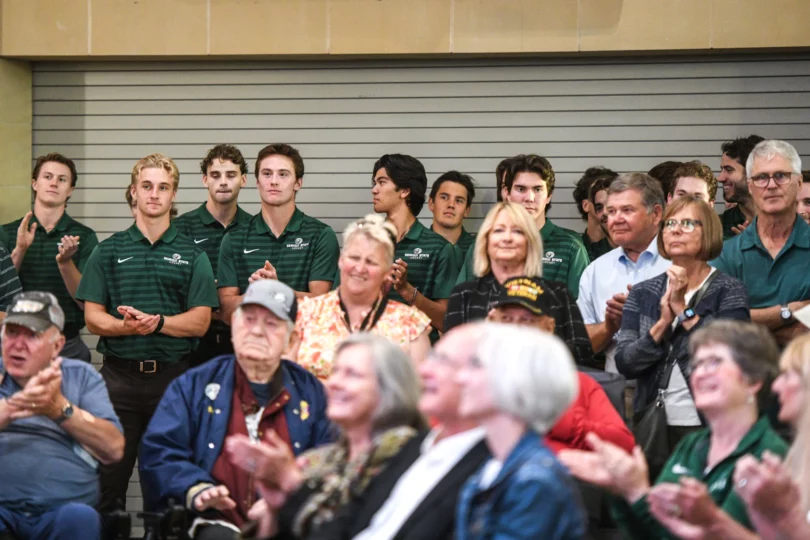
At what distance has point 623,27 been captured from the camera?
7363 mm

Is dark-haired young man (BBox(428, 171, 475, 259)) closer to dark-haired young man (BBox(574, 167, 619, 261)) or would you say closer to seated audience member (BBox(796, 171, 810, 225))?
dark-haired young man (BBox(574, 167, 619, 261))

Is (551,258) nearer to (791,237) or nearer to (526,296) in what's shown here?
(791,237)

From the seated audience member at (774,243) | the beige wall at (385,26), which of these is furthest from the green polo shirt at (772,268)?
the beige wall at (385,26)

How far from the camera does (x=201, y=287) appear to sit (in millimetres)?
5844

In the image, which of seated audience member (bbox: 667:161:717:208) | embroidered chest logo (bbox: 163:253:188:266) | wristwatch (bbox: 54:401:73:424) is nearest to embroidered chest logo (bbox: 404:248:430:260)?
embroidered chest logo (bbox: 163:253:188:266)

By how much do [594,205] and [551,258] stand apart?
0.93 m

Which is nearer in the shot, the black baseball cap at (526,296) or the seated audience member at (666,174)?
the black baseball cap at (526,296)

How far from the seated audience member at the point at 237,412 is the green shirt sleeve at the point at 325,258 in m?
1.82

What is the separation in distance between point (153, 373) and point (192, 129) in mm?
2768

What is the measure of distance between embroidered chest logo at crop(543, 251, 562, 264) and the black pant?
206cm

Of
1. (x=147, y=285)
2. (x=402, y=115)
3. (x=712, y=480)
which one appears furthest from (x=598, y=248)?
(x=712, y=480)

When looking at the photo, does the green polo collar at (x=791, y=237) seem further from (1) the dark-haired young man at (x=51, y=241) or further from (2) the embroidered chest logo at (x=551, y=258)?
(1) the dark-haired young man at (x=51, y=241)

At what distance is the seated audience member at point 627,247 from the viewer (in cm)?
525

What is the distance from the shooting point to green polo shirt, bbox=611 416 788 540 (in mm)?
3193
